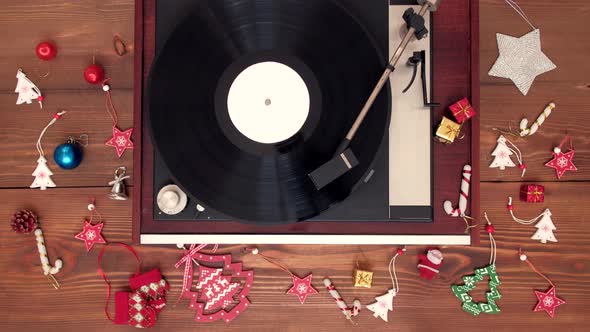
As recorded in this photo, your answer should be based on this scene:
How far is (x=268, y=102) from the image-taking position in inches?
30.0

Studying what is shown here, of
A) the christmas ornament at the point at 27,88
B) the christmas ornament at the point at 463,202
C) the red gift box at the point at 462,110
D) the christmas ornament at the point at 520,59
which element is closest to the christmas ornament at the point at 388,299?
the christmas ornament at the point at 463,202

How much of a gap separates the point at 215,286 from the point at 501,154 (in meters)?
0.74

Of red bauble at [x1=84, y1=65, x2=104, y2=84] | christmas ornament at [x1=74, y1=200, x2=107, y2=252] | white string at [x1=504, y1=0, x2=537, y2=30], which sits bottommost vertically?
christmas ornament at [x1=74, y1=200, x2=107, y2=252]

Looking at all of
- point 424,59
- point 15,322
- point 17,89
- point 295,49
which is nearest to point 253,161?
point 295,49

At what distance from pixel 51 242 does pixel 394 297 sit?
2.74ft

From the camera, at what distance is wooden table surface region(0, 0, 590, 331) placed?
39.7 inches

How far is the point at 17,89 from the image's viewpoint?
1.01 m

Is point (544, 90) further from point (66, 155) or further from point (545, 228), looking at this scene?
point (66, 155)

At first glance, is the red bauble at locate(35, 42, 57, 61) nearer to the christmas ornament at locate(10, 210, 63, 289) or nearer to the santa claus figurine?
the christmas ornament at locate(10, 210, 63, 289)

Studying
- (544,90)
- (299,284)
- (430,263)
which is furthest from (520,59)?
(299,284)

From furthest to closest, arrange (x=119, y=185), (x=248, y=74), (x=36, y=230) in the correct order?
(x=36, y=230)
(x=119, y=185)
(x=248, y=74)

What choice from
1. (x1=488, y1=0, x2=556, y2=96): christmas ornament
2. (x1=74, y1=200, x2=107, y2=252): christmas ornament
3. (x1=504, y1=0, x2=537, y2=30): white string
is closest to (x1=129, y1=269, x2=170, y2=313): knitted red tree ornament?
(x1=74, y1=200, x2=107, y2=252): christmas ornament

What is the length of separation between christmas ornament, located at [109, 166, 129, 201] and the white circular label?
333mm

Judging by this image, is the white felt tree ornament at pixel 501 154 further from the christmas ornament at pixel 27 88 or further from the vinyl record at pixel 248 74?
the christmas ornament at pixel 27 88
